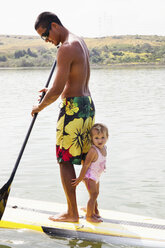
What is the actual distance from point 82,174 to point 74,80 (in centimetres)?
93

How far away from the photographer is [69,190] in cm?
480

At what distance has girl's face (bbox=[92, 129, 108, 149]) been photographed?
15.3 ft

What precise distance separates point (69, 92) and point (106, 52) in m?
100

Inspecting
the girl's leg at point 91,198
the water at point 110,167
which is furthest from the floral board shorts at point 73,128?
the water at point 110,167

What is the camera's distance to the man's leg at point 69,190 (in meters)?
4.77

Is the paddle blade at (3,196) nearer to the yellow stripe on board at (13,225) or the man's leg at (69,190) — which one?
the yellow stripe on board at (13,225)

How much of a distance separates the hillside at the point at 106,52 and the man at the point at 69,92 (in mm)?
82364

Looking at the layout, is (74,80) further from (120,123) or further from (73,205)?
(120,123)

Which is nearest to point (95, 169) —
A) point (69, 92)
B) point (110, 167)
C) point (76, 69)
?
point (69, 92)

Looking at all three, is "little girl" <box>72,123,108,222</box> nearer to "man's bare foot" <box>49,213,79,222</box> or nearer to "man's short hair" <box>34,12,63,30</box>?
"man's bare foot" <box>49,213,79,222</box>

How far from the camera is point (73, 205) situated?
489 centimetres

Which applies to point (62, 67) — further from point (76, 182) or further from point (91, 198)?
point (91, 198)

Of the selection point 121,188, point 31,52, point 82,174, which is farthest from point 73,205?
point 31,52

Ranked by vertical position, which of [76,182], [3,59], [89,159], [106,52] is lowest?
[3,59]
